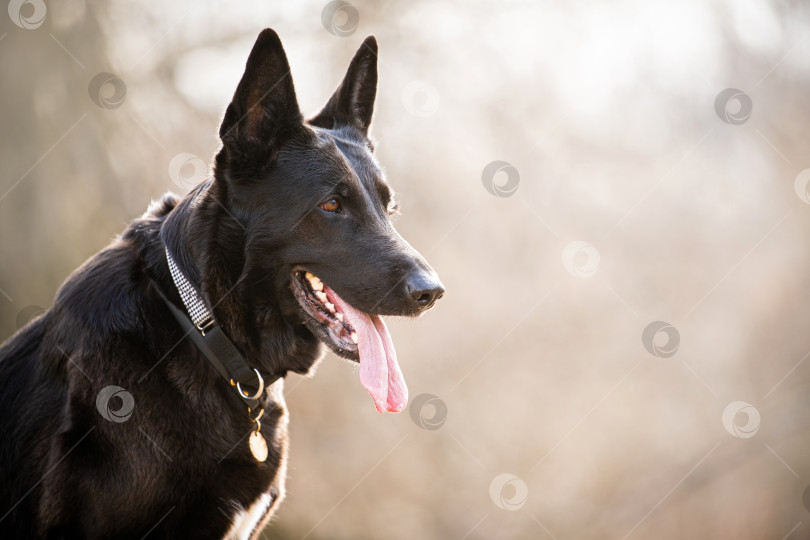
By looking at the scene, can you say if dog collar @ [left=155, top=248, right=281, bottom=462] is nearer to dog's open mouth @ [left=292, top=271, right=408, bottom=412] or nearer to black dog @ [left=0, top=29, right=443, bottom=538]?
black dog @ [left=0, top=29, right=443, bottom=538]

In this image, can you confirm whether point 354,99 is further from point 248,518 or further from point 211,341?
point 248,518

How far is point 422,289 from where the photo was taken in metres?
1.95

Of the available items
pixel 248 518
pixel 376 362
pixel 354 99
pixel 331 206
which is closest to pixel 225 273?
pixel 331 206

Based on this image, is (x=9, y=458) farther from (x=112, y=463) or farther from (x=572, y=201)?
(x=572, y=201)

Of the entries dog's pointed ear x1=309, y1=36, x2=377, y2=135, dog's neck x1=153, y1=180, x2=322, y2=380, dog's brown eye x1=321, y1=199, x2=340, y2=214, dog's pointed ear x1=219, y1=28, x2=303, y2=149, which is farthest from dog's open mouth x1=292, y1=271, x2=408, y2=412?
dog's pointed ear x1=309, y1=36, x2=377, y2=135

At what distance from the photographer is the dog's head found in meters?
2.01

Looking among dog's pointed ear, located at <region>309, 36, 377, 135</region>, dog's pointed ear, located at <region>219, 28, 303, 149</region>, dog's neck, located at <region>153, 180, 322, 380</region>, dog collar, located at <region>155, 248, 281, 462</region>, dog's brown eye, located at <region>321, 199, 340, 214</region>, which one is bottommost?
dog collar, located at <region>155, 248, 281, 462</region>

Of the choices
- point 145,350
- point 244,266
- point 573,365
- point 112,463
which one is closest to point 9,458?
point 112,463

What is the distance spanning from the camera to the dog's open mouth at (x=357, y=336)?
A: 200 cm

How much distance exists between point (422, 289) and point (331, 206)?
1.44ft

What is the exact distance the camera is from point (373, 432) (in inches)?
154

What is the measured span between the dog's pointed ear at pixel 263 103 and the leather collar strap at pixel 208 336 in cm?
45

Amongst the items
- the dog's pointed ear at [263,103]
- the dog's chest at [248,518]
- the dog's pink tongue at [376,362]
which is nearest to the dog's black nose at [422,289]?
the dog's pink tongue at [376,362]

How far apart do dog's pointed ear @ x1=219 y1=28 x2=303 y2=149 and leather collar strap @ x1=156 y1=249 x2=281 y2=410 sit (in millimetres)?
454
